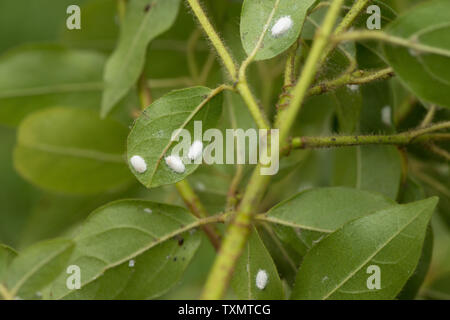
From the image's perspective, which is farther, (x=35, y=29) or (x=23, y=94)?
(x=35, y=29)

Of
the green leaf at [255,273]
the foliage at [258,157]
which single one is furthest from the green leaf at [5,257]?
the green leaf at [255,273]

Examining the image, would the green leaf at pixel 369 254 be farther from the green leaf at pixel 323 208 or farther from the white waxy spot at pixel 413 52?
the white waxy spot at pixel 413 52

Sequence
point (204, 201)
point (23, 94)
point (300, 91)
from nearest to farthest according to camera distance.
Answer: point (300, 91) → point (204, 201) → point (23, 94)

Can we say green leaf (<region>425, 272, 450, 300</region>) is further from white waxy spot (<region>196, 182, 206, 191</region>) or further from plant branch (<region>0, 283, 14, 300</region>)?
plant branch (<region>0, 283, 14, 300</region>)

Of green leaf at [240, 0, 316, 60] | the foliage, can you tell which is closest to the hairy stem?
the foliage
